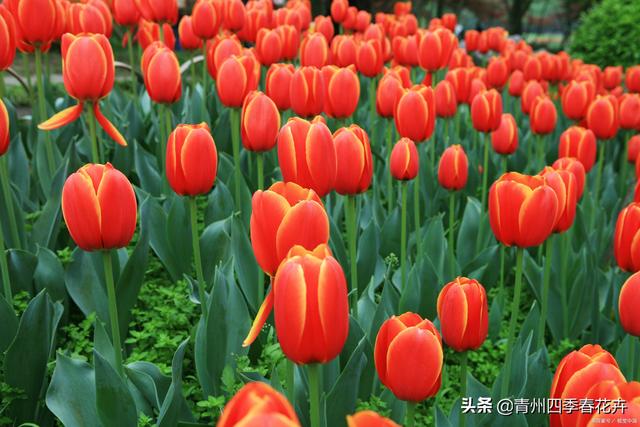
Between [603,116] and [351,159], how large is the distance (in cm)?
181

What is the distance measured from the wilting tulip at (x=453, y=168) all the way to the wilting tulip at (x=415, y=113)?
12 centimetres

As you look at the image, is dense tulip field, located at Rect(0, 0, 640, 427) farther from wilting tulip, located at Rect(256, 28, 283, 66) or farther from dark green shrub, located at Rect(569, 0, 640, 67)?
dark green shrub, located at Rect(569, 0, 640, 67)

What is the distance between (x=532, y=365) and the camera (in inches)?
76.5

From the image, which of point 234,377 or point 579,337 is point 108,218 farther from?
point 579,337

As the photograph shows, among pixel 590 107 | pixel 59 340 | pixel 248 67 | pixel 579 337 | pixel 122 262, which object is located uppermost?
pixel 248 67

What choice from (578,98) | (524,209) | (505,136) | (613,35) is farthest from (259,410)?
(613,35)

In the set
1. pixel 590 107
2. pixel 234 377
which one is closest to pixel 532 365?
pixel 234 377

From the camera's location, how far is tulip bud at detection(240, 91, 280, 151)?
2.07 m

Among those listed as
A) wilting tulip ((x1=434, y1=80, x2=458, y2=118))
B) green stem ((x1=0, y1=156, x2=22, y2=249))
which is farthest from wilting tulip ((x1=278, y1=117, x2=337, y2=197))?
wilting tulip ((x1=434, y1=80, x2=458, y2=118))

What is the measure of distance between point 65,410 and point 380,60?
7.24 ft

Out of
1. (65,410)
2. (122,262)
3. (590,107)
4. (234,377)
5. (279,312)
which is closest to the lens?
(279,312)

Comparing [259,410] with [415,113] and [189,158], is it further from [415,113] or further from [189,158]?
[415,113]

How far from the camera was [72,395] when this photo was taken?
1700 mm

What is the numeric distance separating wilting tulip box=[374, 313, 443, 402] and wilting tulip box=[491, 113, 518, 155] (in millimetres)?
1827
